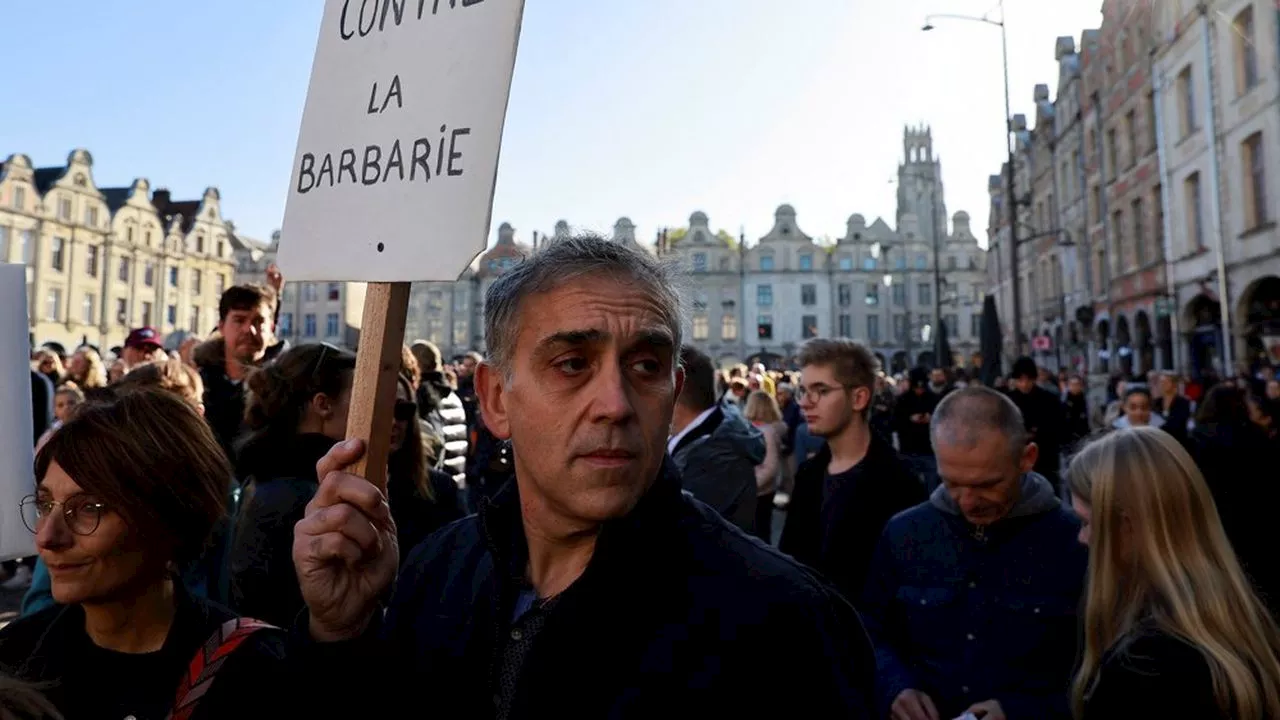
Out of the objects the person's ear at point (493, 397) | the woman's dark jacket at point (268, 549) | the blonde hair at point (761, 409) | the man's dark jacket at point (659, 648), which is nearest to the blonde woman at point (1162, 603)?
the man's dark jacket at point (659, 648)

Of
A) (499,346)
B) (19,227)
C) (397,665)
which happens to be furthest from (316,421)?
(19,227)

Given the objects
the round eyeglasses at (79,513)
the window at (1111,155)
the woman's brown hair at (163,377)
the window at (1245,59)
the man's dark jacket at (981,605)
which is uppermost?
the window at (1111,155)

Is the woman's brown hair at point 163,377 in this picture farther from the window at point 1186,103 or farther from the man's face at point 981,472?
the window at point 1186,103

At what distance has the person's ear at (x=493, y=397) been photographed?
69.2 inches

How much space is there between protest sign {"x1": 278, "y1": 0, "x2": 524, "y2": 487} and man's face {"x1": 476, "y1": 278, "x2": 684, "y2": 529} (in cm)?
21

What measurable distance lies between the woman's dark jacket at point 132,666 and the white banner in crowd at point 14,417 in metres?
0.22

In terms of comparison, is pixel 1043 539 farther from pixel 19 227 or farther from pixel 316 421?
pixel 19 227

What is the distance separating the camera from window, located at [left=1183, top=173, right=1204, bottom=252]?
843 inches

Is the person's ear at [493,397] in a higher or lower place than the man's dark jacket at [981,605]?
higher

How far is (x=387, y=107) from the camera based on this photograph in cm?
177

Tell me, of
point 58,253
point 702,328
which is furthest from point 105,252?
point 702,328

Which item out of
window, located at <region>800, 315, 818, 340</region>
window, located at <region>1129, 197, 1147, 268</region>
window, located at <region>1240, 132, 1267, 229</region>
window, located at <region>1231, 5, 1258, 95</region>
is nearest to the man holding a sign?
window, located at <region>1231, 5, 1258, 95</region>

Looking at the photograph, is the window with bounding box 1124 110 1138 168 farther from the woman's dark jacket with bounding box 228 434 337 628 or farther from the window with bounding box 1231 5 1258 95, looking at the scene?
the woman's dark jacket with bounding box 228 434 337 628

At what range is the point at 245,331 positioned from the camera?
448cm
